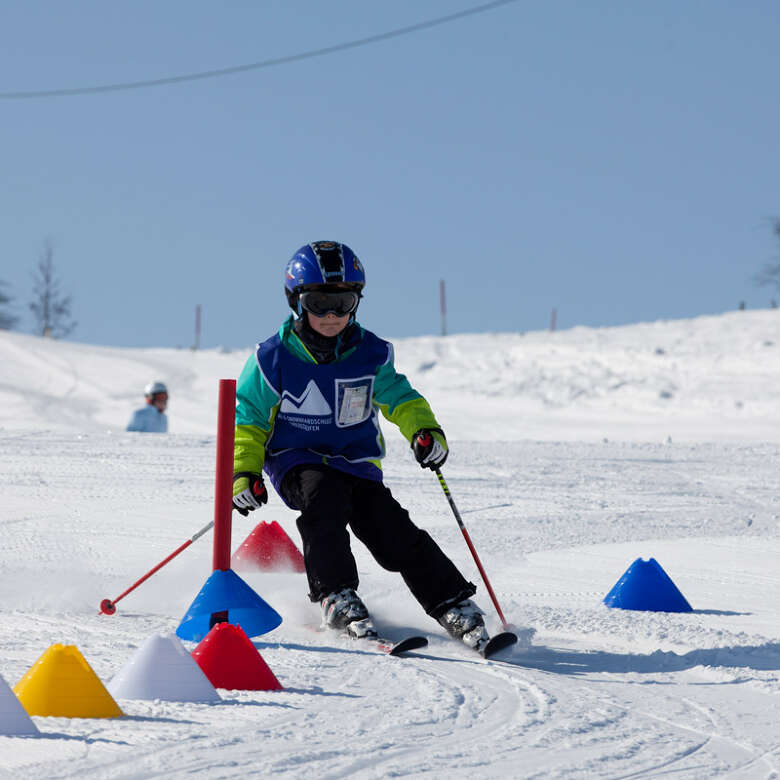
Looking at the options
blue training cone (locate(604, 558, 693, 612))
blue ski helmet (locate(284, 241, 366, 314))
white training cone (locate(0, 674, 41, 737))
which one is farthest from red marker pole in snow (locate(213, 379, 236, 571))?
blue training cone (locate(604, 558, 693, 612))

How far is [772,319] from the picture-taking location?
76.2 feet

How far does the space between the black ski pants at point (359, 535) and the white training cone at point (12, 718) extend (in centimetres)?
156

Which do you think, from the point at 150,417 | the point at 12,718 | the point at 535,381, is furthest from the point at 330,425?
the point at 535,381

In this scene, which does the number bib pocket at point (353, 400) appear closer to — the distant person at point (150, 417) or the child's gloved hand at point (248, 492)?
the child's gloved hand at point (248, 492)

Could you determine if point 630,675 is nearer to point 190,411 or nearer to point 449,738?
point 449,738

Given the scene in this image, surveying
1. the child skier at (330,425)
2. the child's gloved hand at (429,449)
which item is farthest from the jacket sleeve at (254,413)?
the child's gloved hand at (429,449)

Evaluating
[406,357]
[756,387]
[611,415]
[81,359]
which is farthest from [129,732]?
[81,359]

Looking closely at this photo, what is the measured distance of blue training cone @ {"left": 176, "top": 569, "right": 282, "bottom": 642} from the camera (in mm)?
3781

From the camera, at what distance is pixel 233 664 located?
3074 millimetres

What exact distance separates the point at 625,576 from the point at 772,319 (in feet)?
65.5

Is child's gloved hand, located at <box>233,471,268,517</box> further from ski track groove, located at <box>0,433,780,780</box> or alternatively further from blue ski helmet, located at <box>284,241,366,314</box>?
blue ski helmet, located at <box>284,241,366,314</box>

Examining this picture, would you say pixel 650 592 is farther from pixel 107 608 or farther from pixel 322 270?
pixel 107 608

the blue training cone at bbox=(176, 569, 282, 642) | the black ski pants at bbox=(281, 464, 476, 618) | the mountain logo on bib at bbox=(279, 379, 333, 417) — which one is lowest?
the blue training cone at bbox=(176, 569, 282, 642)

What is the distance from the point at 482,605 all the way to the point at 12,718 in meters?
2.31
